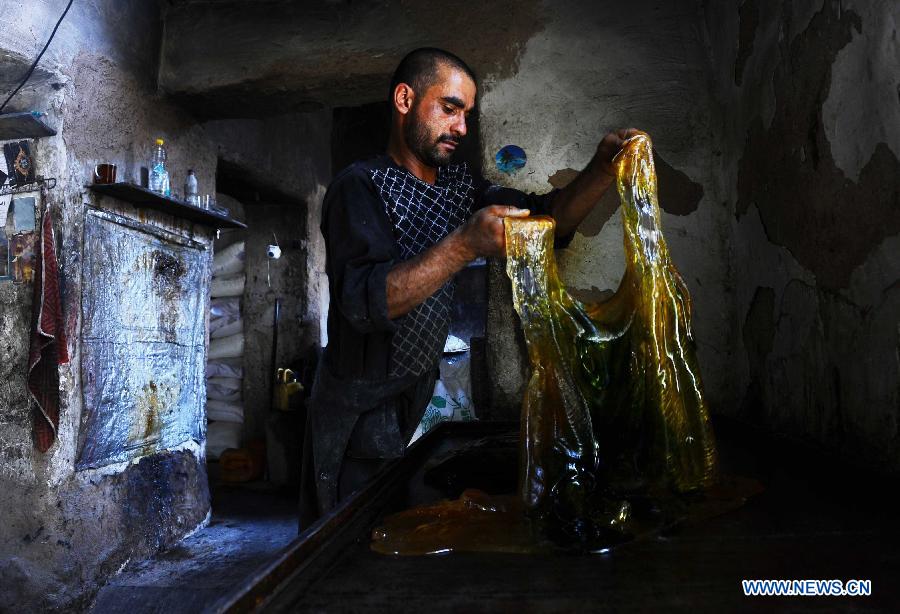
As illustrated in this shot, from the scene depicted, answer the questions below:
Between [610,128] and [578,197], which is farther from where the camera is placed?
[610,128]

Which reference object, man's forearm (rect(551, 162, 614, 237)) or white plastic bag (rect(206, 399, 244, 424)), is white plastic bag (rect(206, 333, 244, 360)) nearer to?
white plastic bag (rect(206, 399, 244, 424))

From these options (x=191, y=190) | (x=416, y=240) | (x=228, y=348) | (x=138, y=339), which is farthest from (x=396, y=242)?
(x=228, y=348)

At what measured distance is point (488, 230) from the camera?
126 centimetres

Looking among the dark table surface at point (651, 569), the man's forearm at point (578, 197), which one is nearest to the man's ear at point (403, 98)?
the man's forearm at point (578, 197)

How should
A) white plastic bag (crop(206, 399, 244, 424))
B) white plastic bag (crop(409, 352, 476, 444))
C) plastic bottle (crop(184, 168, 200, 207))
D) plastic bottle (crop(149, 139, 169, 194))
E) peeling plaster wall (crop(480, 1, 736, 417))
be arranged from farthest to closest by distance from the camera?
white plastic bag (crop(206, 399, 244, 424)), white plastic bag (crop(409, 352, 476, 444)), plastic bottle (crop(184, 168, 200, 207)), plastic bottle (crop(149, 139, 169, 194)), peeling plaster wall (crop(480, 1, 736, 417))

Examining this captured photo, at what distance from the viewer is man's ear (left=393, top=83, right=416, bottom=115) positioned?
1817mm

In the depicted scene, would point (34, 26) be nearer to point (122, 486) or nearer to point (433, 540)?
point (122, 486)

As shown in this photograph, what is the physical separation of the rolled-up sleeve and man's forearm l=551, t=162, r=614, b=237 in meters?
0.56

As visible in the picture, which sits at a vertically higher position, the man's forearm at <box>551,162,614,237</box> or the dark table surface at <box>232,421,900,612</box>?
the man's forearm at <box>551,162,614,237</box>

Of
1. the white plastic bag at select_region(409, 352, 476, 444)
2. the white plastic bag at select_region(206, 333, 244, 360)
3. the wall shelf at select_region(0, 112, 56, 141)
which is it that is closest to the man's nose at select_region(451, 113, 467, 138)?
the wall shelf at select_region(0, 112, 56, 141)

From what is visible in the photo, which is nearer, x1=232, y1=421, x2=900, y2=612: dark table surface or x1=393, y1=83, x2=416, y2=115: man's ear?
x1=232, y1=421, x2=900, y2=612: dark table surface

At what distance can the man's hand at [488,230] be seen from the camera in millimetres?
1249

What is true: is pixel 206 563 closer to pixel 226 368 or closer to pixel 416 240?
pixel 226 368

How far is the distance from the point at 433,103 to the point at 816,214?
1054 millimetres
